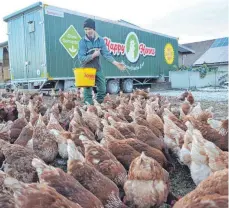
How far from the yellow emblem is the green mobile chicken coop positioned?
3954mm

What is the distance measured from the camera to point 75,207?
1.75 m

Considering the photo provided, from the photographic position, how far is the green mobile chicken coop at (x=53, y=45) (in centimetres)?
1062

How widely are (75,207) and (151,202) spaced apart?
814 mm

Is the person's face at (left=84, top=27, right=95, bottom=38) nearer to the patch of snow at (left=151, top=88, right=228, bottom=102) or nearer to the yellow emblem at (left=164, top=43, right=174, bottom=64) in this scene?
the patch of snow at (left=151, top=88, right=228, bottom=102)

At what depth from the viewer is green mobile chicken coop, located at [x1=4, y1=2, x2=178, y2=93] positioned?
1062 cm

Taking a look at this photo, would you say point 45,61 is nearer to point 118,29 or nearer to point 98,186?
point 118,29

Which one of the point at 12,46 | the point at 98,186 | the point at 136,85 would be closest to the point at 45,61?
the point at 12,46

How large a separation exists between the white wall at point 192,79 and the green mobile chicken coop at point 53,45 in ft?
8.91

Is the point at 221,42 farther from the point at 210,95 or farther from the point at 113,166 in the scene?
the point at 113,166

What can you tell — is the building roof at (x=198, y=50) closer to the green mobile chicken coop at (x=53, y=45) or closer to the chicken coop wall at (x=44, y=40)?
the green mobile chicken coop at (x=53, y=45)

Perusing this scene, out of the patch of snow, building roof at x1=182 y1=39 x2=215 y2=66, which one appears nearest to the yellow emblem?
the patch of snow

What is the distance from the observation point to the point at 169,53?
60.1 feet

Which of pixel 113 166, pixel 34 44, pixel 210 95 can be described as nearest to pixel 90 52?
pixel 113 166

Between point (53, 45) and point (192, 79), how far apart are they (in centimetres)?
790
